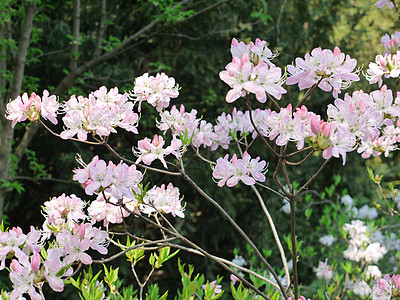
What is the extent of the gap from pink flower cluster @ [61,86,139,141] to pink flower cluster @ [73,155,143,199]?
Result: 162 millimetres

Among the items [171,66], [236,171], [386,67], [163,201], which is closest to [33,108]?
[163,201]

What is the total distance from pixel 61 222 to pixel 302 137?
2.77ft

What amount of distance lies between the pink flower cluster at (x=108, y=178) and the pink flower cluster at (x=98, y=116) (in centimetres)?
16

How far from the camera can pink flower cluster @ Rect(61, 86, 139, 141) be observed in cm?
143

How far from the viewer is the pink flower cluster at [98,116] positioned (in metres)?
1.43

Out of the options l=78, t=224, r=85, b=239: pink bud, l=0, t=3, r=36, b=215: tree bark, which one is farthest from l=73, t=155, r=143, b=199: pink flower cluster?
l=0, t=3, r=36, b=215: tree bark

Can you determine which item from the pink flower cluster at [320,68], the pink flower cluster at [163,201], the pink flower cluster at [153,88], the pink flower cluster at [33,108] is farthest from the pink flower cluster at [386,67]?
the pink flower cluster at [33,108]

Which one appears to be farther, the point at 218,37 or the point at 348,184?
the point at 348,184

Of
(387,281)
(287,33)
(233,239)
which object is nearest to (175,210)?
(387,281)

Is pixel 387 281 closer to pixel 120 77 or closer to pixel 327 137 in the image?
pixel 327 137

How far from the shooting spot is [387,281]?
1.68 meters

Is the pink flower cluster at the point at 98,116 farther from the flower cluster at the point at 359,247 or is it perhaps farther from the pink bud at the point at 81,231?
the flower cluster at the point at 359,247

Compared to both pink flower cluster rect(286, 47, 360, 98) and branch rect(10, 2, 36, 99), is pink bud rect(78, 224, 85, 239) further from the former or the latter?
branch rect(10, 2, 36, 99)

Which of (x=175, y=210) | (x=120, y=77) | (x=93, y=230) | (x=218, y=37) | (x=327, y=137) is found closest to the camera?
(x=327, y=137)
